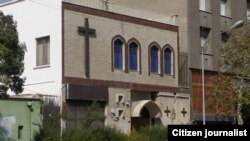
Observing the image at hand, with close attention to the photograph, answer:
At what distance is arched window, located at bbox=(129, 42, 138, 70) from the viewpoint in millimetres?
36812

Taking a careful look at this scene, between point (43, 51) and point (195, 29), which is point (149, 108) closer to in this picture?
point (43, 51)

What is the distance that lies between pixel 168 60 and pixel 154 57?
4.99 feet

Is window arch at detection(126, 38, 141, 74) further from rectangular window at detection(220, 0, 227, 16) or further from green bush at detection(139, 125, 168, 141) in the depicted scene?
rectangular window at detection(220, 0, 227, 16)

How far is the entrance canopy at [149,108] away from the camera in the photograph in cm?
3550

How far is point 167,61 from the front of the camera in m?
39.8

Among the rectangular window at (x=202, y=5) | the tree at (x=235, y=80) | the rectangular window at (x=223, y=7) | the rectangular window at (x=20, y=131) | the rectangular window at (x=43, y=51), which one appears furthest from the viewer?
the rectangular window at (x=223, y=7)

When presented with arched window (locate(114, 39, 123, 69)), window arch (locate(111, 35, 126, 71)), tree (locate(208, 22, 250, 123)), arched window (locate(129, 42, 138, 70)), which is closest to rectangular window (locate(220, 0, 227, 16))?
tree (locate(208, 22, 250, 123))

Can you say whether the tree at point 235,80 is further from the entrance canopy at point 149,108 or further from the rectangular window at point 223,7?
the rectangular window at point 223,7

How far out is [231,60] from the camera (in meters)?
38.0

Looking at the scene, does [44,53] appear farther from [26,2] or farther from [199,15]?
[199,15]

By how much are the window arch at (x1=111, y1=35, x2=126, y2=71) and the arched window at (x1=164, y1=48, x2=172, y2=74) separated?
453 cm

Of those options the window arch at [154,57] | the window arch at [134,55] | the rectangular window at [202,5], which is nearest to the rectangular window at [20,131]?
the window arch at [134,55]

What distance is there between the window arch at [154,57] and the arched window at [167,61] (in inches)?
30.3

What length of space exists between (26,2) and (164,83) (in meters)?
11.3
